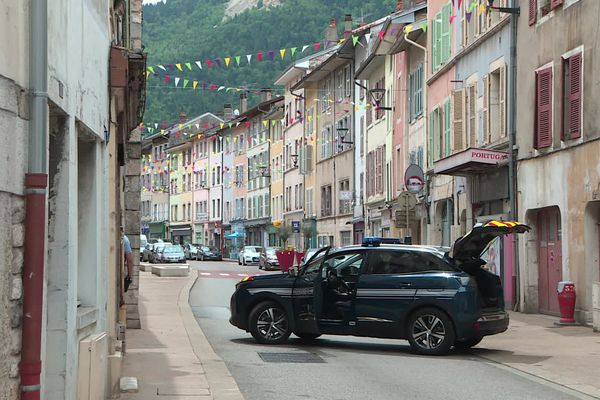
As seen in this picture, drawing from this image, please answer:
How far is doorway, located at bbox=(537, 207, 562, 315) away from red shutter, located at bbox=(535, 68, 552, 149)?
1.55 metres

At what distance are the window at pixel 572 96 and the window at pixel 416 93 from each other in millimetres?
14957

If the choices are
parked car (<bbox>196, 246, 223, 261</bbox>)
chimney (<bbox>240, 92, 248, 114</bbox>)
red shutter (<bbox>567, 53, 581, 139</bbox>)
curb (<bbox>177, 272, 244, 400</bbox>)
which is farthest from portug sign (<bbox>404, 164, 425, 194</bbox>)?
chimney (<bbox>240, 92, 248, 114</bbox>)

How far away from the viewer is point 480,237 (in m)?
16.4

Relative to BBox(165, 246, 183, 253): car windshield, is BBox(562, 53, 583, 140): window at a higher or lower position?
higher

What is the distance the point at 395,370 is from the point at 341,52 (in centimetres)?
4204

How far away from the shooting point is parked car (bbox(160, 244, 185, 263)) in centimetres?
7312

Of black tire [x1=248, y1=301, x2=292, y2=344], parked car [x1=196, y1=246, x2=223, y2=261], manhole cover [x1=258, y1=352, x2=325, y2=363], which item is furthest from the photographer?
parked car [x1=196, y1=246, x2=223, y2=261]

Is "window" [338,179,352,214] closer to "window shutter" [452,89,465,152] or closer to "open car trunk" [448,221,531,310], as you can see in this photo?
"window shutter" [452,89,465,152]

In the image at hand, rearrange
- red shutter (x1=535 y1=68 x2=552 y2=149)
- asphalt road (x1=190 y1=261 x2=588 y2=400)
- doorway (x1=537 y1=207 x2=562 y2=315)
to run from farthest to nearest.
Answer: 1. doorway (x1=537 y1=207 x2=562 y2=315)
2. red shutter (x1=535 y1=68 x2=552 y2=149)
3. asphalt road (x1=190 y1=261 x2=588 y2=400)

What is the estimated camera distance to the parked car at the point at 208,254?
8531cm

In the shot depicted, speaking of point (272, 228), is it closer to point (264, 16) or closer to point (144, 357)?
point (264, 16)

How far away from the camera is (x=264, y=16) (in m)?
102

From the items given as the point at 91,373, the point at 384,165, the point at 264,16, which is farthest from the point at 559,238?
the point at 264,16

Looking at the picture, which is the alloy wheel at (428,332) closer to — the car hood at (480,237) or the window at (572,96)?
the car hood at (480,237)
